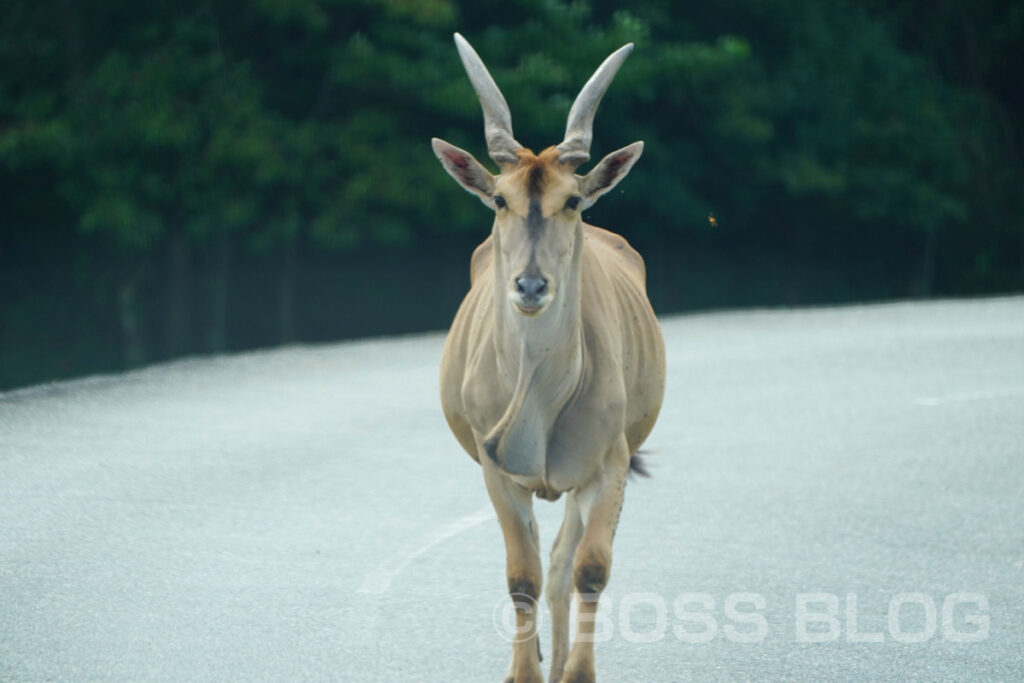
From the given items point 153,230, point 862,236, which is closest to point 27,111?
point 153,230

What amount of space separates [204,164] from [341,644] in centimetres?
1382

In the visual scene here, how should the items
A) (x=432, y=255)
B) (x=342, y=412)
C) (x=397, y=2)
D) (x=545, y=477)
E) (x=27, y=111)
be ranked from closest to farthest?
(x=545, y=477) → (x=342, y=412) → (x=27, y=111) → (x=397, y=2) → (x=432, y=255)

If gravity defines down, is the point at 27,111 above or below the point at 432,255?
above

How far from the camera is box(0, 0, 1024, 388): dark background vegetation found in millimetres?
19172

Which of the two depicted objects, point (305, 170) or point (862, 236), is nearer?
point (305, 170)

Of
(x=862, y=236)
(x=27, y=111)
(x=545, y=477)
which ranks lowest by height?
(x=862, y=236)

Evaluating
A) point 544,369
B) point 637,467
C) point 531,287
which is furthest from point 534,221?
point 637,467

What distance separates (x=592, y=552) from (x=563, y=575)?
2.61 ft

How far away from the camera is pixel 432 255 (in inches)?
1011

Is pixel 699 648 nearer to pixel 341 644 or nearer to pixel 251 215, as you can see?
pixel 341 644

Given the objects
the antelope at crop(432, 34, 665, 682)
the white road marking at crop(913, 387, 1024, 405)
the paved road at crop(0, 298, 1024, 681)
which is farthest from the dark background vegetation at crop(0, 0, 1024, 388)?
the antelope at crop(432, 34, 665, 682)

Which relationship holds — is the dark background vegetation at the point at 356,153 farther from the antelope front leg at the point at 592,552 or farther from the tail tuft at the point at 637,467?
the antelope front leg at the point at 592,552

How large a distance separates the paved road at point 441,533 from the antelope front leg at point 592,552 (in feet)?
1.60

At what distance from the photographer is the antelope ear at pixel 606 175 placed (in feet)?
17.8
